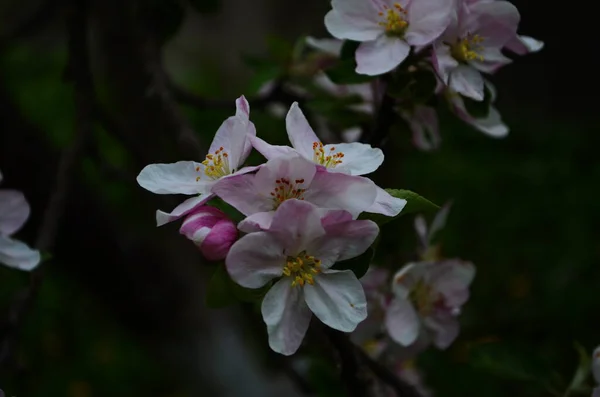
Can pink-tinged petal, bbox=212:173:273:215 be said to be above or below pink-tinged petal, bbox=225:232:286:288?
above

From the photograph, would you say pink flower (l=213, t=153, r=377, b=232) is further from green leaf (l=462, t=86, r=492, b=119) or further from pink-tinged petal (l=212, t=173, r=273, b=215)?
green leaf (l=462, t=86, r=492, b=119)

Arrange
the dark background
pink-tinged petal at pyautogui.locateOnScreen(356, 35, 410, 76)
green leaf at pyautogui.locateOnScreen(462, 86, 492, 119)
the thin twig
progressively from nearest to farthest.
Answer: pink-tinged petal at pyautogui.locateOnScreen(356, 35, 410, 76) → green leaf at pyautogui.locateOnScreen(462, 86, 492, 119) → the thin twig → the dark background

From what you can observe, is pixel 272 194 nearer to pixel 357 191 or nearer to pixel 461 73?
pixel 357 191

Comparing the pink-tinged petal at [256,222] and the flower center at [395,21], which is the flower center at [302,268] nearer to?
the pink-tinged petal at [256,222]

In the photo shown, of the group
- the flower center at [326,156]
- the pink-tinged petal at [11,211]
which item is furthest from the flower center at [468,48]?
the pink-tinged petal at [11,211]

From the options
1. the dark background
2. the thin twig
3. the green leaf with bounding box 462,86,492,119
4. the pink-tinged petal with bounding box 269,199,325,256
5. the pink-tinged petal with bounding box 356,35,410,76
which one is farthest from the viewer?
the dark background

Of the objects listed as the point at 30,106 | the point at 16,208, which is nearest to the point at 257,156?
the point at 16,208

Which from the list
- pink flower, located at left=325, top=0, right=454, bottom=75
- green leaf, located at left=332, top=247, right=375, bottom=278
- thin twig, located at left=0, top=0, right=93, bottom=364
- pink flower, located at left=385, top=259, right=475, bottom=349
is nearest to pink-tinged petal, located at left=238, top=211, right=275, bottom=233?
green leaf, located at left=332, top=247, right=375, bottom=278
